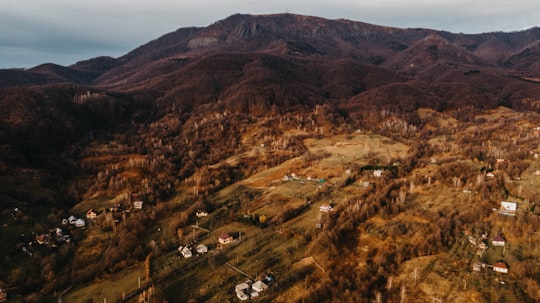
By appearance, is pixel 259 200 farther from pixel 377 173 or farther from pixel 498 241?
pixel 498 241

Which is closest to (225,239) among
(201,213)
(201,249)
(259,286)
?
(201,249)

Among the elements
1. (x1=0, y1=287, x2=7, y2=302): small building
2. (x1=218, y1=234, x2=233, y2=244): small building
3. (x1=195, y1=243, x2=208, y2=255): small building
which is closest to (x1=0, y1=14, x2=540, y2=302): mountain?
(x1=0, y1=287, x2=7, y2=302): small building

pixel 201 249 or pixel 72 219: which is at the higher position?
pixel 72 219

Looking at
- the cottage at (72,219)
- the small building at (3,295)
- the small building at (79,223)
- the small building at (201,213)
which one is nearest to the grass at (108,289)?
the small building at (3,295)

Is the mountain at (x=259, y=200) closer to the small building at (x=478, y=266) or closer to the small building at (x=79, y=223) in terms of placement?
the small building at (x=478, y=266)

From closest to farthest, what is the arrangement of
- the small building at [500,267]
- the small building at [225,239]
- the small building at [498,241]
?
the small building at [500,267], the small building at [498,241], the small building at [225,239]

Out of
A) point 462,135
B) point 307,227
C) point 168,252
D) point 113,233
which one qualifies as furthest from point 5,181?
point 462,135
